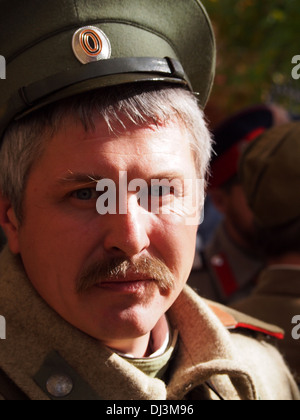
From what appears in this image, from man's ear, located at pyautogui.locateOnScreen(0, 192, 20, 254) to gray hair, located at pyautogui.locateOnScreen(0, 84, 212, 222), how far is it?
0.03 meters

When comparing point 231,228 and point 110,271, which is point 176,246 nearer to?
point 110,271

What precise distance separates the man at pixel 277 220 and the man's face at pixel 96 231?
44.8 inches

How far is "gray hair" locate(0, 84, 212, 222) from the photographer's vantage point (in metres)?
1.54

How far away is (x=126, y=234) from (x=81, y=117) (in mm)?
327

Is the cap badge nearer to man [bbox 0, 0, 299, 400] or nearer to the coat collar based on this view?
man [bbox 0, 0, 299, 400]

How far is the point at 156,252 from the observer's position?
5.30 ft

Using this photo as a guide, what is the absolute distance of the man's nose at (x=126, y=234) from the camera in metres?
1.51

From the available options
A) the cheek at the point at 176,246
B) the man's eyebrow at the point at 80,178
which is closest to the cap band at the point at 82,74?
the man's eyebrow at the point at 80,178

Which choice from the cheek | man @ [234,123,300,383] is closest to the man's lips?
the cheek

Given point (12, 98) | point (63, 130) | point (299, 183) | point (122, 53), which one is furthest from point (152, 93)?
point (299, 183)

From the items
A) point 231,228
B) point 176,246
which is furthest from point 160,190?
point 231,228

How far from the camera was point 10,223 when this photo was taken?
172cm

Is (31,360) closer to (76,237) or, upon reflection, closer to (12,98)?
(76,237)

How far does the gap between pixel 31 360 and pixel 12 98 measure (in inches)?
27.8
